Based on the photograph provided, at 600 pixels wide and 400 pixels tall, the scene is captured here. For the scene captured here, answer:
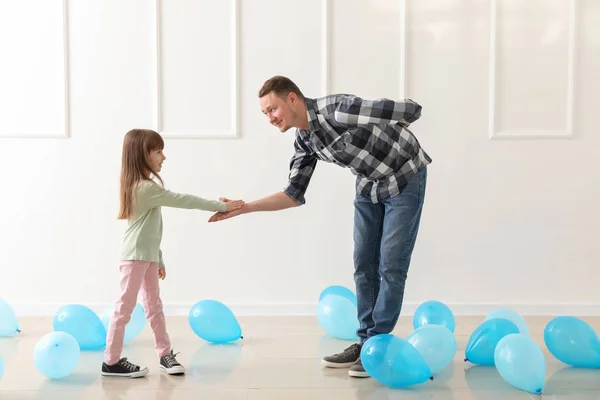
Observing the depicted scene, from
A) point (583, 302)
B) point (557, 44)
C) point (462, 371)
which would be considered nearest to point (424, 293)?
point (583, 302)

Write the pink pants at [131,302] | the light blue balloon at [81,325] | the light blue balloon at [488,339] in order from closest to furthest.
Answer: the pink pants at [131,302], the light blue balloon at [488,339], the light blue balloon at [81,325]

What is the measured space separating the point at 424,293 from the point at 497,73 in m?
1.34

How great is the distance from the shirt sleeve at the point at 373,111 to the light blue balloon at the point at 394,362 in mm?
827

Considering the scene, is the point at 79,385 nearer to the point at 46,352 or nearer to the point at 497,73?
the point at 46,352

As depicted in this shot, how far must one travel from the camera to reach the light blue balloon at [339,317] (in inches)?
148

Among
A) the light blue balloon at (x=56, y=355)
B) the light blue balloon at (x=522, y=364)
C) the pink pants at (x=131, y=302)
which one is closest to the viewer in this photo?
the light blue balloon at (x=522, y=364)

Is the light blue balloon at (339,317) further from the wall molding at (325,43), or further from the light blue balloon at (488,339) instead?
the wall molding at (325,43)

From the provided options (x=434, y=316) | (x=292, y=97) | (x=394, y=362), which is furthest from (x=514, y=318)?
(x=292, y=97)

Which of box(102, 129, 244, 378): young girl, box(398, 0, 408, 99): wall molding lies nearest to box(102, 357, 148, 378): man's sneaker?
box(102, 129, 244, 378): young girl

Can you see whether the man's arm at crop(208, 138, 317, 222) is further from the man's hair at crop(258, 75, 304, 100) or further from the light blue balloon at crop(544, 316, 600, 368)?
the light blue balloon at crop(544, 316, 600, 368)

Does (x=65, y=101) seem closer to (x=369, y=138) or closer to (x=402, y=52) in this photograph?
(x=402, y=52)

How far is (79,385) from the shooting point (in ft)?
9.86

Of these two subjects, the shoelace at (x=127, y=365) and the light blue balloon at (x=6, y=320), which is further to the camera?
the light blue balloon at (x=6, y=320)

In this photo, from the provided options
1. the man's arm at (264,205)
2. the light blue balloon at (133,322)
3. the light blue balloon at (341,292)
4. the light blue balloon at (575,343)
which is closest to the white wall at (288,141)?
the light blue balloon at (341,292)
